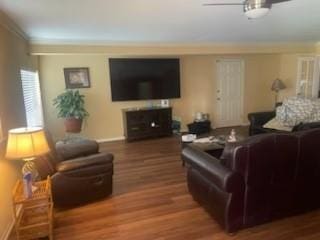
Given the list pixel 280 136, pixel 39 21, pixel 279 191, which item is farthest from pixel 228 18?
pixel 39 21

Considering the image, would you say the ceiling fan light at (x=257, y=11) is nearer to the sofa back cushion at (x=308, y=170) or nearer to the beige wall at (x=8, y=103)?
the sofa back cushion at (x=308, y=170)

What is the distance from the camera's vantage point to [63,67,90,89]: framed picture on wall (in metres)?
5.60

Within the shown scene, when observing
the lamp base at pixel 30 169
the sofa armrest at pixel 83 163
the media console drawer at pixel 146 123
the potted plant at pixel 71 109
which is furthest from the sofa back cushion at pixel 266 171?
the potted plant at pixel 71 109

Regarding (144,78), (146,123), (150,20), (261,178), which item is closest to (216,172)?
(261,178)

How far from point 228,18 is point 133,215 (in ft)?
9.52

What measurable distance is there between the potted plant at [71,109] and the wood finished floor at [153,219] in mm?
2014

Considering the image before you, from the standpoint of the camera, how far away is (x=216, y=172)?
223 cm

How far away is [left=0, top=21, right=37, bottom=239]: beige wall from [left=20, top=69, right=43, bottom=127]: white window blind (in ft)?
2.69

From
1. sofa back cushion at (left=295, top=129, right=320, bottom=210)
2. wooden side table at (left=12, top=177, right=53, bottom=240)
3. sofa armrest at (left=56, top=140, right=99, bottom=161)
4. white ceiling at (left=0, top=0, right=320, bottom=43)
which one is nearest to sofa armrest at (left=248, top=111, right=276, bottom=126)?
white ceiling at (left=0, top=0, right=320, bottom=43)

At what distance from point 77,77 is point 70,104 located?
2.49ft

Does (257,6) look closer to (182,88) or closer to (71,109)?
(71,109)

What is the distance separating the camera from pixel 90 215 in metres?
2.78

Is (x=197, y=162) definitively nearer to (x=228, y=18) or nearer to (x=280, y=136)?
(x=280, y=136)

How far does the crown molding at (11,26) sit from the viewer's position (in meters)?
2.73
